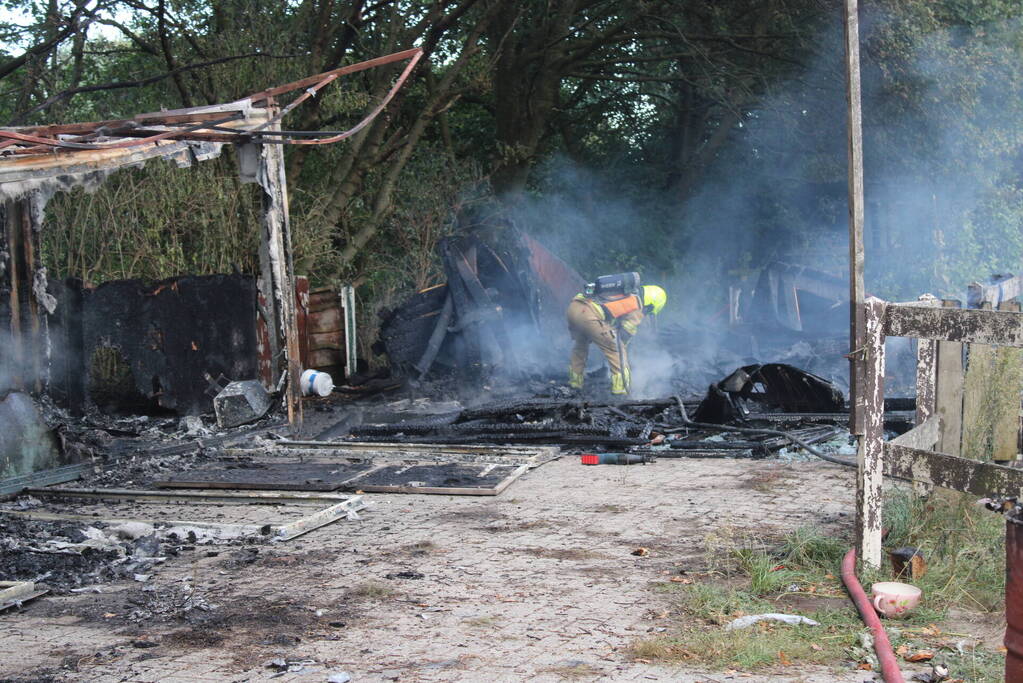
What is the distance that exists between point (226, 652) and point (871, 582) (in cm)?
313

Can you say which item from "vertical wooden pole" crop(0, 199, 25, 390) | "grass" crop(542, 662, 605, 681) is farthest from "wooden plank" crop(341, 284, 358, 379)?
"grass" crop(542, 662, 605, 681)

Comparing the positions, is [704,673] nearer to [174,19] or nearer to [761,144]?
[174,19]

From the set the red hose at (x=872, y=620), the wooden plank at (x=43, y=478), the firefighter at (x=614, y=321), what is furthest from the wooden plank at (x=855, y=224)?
the firefighter at (x=614, y=321)

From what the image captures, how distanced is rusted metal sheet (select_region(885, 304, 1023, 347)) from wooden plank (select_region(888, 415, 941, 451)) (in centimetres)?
60

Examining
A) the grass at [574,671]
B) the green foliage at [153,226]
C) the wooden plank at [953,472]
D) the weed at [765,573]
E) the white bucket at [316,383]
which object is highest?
the green foliage at [153,226]

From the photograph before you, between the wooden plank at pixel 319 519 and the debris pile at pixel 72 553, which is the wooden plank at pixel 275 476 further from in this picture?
the debris pile at pixel 72 553

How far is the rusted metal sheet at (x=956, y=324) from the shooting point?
4480 millimetres

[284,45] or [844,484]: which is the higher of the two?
[284,45]

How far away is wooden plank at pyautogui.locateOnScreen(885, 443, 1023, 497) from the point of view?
4.47 metres

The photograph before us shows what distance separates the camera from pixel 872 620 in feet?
14.1

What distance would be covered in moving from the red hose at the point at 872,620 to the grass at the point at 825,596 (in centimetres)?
7

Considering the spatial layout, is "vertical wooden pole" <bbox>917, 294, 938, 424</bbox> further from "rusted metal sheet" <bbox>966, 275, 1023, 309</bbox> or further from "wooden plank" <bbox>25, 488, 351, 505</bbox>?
"wooden plank" <bbox>25, 488, 351, 505</bbox>

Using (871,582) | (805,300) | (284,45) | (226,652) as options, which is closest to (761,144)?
(805,300)

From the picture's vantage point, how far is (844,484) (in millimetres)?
7730
